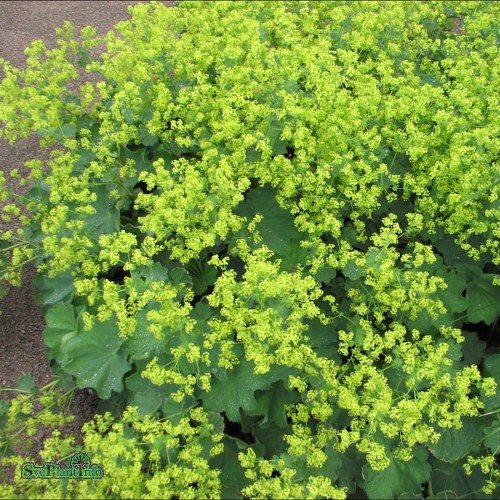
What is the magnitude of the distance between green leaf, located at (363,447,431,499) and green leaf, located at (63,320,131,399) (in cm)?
166

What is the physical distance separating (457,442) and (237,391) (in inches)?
56.5

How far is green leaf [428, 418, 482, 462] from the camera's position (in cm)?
347

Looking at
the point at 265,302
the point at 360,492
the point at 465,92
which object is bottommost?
the point at 360,492

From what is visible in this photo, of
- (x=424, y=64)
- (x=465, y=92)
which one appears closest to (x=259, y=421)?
(x=465, y=92)

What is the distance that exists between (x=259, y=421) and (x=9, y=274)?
2.16 metres

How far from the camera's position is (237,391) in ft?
11.4

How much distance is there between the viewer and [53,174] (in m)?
4.14

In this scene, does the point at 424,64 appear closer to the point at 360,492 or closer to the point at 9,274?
the point at 360,492

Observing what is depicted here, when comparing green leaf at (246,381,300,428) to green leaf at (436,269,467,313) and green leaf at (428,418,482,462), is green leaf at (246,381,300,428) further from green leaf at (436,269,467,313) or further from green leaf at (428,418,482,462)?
green leaf at (436,269,467,313)

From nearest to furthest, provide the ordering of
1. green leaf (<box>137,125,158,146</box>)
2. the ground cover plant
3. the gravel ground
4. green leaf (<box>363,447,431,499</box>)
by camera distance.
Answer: the ground cover plant
green leaf (<box>363,447,431,499</box>)
the gravel ground
green leaf (<box>137,125,158,146</box>)

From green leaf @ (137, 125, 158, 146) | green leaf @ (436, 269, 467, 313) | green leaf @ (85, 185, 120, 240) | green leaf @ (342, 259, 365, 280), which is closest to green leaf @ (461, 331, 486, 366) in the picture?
green leaf @ (436, 269, 467, 313)

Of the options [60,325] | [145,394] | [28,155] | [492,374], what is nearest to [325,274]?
[492,374]

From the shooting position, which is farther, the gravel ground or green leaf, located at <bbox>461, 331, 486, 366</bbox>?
the gravel ground

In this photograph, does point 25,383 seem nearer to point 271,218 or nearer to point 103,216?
point 103,216
